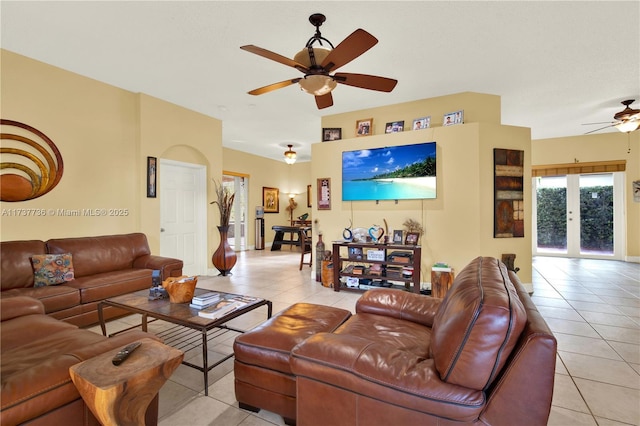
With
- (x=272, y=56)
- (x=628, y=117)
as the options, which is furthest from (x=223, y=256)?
(x=628, y=117)

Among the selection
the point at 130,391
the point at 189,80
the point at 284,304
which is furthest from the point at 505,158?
the point at 130,391

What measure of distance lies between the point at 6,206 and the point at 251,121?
3.62 metres

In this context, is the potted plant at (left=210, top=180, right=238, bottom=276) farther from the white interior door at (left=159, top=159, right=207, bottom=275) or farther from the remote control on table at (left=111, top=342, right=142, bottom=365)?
the remote control on table at (left=111, top=342, right=142, bottom=365)

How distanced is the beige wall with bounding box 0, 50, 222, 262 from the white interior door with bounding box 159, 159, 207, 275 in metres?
0.30

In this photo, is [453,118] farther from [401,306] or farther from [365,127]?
[401,306]

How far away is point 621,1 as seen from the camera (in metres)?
2.47

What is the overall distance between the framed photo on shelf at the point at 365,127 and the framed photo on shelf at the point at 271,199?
482cm

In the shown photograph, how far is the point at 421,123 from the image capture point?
4543mm

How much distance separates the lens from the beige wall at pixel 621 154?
6266mm

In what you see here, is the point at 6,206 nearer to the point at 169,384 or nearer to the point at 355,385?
the point at 169,384

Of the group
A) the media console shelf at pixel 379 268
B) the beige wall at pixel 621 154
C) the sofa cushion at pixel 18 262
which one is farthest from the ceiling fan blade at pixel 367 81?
the beige wall at pixel 621 154

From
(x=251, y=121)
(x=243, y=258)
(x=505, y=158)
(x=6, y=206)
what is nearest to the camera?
(x=6, y=206)

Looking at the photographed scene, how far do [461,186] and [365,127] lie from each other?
1.78 m

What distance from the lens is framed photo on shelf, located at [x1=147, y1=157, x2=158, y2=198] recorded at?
4416 millimetres
